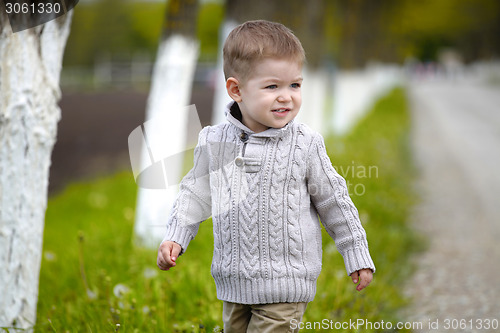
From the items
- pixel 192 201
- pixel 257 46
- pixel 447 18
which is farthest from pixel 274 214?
pixel 447 18

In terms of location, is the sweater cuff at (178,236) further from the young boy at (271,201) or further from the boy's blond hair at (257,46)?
the boy's blond hair at (257,46)

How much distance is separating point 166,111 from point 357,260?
3.21 meters

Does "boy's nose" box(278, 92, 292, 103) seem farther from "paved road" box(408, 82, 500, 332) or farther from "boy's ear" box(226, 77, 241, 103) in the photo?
"paved road" box(408, 82, 500, 332)

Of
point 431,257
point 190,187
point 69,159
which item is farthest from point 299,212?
point 69,159

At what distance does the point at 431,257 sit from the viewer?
5.37 meters

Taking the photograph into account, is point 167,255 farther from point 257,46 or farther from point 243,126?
point 257,46

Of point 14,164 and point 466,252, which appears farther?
point 466,252

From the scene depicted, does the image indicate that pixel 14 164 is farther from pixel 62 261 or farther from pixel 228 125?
pixel 62 261

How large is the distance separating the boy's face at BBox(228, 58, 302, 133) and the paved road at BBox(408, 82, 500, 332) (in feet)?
7.10

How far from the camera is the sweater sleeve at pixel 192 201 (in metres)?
2.35

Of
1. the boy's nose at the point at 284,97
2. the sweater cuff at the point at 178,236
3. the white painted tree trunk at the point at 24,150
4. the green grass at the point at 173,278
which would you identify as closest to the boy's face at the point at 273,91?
the boy's nose at the point at 284,97

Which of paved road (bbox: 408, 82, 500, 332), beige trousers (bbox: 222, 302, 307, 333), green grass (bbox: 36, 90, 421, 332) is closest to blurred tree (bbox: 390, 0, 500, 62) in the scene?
paved road (bbox: 408, 82, 500, 332)

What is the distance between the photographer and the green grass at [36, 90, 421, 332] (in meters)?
3.14

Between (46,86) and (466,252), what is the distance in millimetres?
3973
